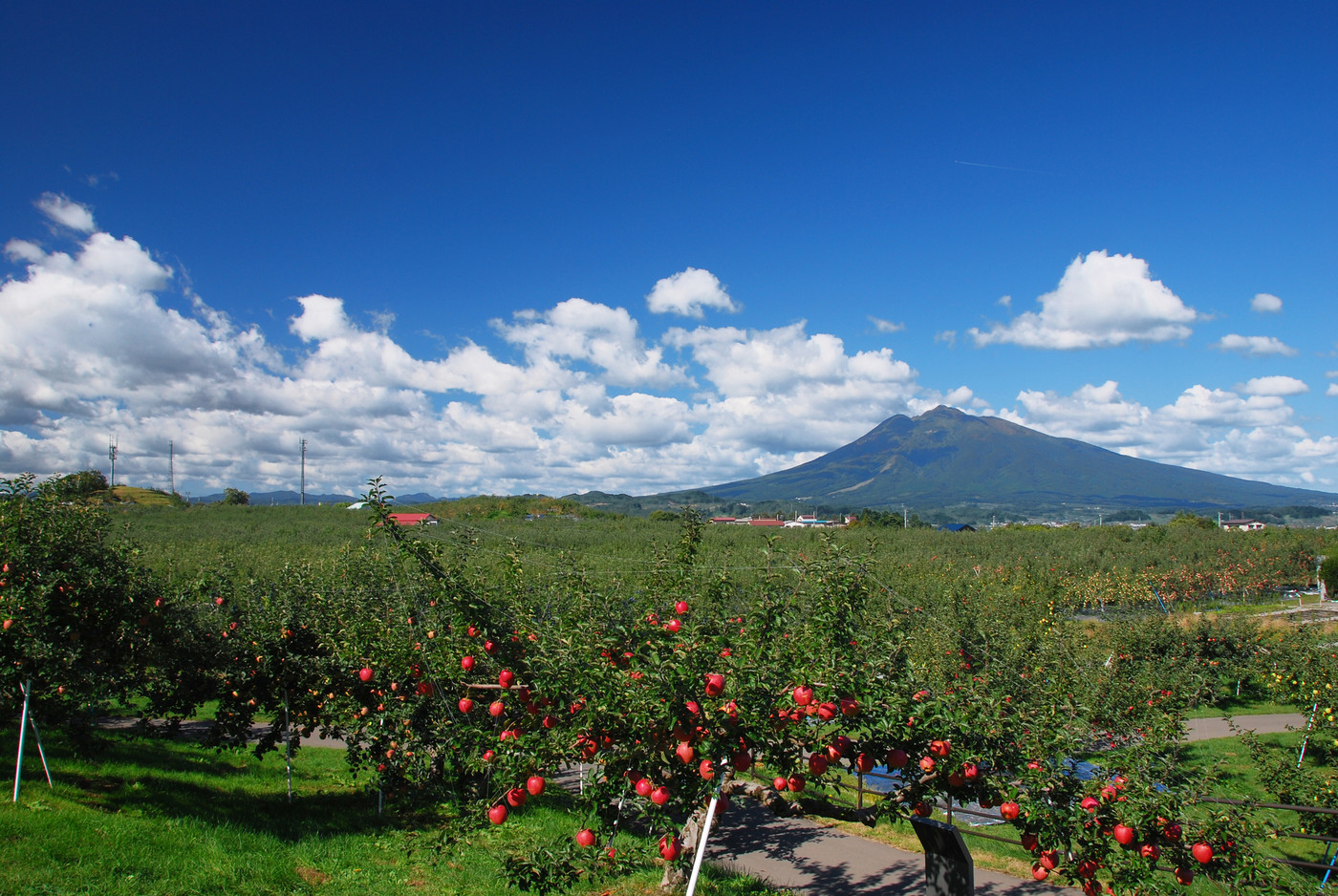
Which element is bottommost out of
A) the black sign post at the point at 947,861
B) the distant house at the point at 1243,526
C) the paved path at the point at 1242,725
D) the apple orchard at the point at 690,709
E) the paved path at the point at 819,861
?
the paved path at the point at 1242,725

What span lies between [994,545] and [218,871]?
1978 inches

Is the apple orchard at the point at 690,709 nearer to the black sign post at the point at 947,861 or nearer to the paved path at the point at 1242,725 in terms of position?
the black sign post at the point at 947,861

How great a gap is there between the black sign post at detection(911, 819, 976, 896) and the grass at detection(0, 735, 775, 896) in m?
2.31

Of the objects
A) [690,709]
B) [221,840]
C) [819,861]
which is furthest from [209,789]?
[690,709]

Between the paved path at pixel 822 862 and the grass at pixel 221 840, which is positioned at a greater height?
the grass at pixel 221 840

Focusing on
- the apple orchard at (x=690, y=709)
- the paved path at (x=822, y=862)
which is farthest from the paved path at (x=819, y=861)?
the apple orchard at (x=690, y=709)

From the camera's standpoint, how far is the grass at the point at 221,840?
606 cm

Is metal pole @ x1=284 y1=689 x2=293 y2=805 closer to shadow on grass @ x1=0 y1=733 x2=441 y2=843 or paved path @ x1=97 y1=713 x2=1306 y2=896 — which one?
shadow on grass @ x1=0 y1=733 x2=441 y2=843

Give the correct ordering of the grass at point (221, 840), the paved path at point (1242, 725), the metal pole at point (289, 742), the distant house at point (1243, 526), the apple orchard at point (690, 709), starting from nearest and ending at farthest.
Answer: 1. the apple orchard at point (690, 709)
2. the grass at point (221, 840)
3. the metal pole at point (289, 742)
4. the paved path at point (1242, 725)
5. the distant house at point (1243, 526)

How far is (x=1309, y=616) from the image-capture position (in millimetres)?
31141

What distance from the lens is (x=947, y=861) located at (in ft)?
16.5

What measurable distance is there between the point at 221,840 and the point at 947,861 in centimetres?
728

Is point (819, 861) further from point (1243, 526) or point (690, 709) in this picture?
point (1243, 526)

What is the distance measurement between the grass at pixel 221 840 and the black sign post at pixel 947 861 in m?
2.31
